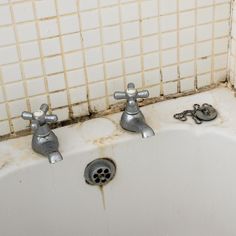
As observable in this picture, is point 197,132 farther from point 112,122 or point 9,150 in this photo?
point 9,150

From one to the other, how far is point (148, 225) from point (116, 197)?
14 cm

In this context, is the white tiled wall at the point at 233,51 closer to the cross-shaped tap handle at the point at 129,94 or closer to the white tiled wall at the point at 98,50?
the white tiled wall at the point at 98,50

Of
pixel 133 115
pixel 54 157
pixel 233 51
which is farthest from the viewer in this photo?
pixel 233 51

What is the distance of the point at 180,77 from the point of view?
1.25 m

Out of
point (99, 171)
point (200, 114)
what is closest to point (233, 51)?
point (200, 114)

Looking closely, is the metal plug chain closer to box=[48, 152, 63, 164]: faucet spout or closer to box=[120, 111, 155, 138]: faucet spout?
box=[120, 111, 155, 138]: faucet spout

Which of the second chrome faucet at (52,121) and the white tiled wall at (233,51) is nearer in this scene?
the second chrome faucet at (52,121)

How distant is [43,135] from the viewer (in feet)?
3.58

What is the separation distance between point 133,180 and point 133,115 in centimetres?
17

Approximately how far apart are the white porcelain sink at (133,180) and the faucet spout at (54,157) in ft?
0.22

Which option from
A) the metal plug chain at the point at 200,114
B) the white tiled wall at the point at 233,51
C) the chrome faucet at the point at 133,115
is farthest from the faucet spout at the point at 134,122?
the white tiled wall at the point at 233,51

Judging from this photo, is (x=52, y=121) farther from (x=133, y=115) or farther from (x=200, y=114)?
(x=200, y=114)

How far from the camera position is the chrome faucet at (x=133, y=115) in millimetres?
1092

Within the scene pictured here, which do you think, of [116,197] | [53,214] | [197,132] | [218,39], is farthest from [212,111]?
[53,214]
